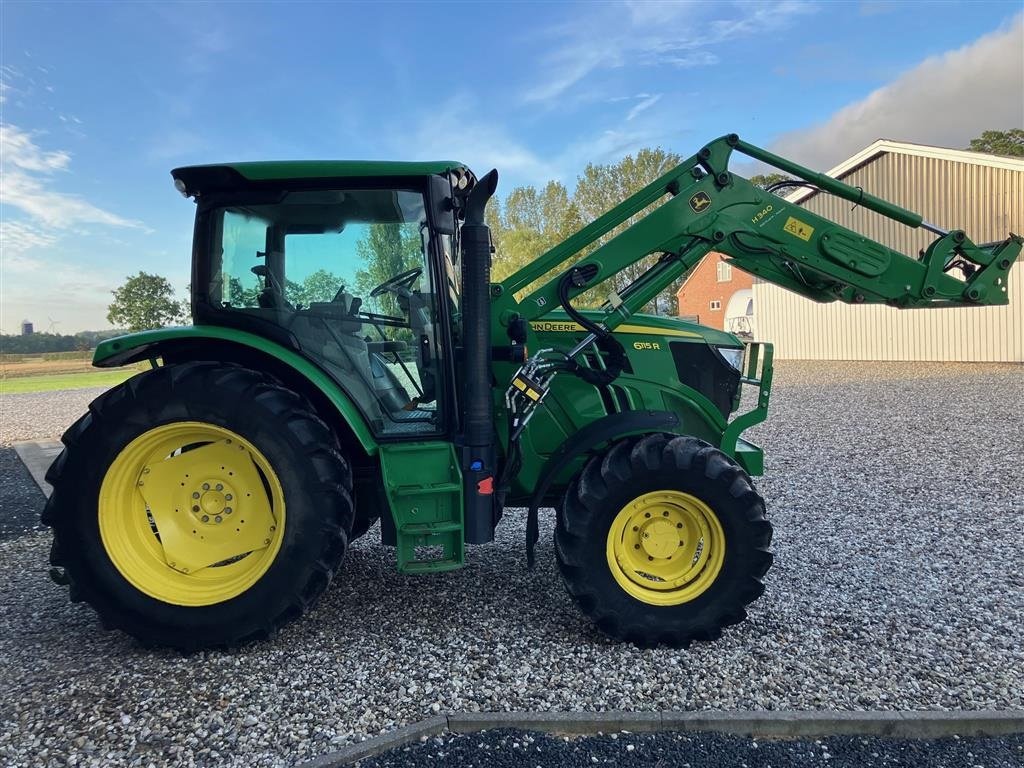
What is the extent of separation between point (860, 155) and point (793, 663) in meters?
21.7

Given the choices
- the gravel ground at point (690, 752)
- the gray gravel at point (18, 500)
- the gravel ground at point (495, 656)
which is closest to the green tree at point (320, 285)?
the gravel ground at point (495, 656)

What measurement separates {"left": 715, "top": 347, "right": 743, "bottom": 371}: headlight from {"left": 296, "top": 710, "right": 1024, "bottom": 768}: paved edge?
2087 mm

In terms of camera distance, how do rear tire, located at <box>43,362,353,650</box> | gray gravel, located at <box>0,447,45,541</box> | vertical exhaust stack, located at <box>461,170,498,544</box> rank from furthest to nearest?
gray gravel, located at <box>0,447,45,541</box> → vertical exhaust stack, located at <box>461,170,498,544</box> → rear tire, located at <box>43,362,353,650</box>

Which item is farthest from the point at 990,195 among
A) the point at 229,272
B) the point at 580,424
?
the point at 229,272

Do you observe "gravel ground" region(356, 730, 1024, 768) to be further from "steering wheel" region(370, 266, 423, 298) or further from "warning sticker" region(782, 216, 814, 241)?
"warning sticker" region(782, 216, 814, 241)

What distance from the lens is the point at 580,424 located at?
13.1ft

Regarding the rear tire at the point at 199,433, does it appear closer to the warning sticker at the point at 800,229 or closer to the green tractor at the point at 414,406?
the green tractor at the point at 414,406

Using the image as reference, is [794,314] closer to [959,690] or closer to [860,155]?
[860,155]

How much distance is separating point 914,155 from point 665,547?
833 inches

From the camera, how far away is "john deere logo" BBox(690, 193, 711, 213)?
385cm

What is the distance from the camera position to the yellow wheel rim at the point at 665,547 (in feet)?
11.4

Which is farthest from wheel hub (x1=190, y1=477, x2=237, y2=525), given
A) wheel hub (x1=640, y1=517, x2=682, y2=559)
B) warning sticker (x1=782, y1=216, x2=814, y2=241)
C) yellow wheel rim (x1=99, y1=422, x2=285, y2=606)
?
warning sticker (x1=782, y1=216, x2=814, y2=241)

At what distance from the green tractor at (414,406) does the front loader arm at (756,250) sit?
0.01m

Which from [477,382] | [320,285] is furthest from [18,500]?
[477,382]
